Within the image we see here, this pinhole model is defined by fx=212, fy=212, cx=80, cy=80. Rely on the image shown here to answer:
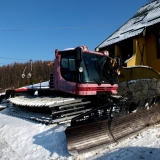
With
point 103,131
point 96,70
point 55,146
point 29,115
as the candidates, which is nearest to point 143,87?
point 96,70

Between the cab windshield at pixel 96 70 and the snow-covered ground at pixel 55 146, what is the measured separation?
6.86ft

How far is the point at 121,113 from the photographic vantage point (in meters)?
5.68

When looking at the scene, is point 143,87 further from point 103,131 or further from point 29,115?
point 103,131

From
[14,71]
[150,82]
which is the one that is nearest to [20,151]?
[150,82]

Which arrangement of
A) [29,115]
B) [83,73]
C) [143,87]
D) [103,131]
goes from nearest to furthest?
1. [103,131]
2. [83,73]
3. [29,115]
4. [143,87]

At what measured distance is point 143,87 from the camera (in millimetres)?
11516

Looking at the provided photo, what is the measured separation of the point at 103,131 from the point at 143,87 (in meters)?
6.90

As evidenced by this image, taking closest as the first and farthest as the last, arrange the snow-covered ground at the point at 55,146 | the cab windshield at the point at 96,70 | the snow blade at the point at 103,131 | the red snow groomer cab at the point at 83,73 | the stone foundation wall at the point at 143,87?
the snow-covered ground at the point at 55,146 → the snow blade at the point at 103,131 → the red snow groomer cab at the point at 83,73 → the cab windshield at the point at 96,70 → the stone foundation wall at the point at 143,87

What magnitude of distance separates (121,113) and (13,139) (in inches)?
131

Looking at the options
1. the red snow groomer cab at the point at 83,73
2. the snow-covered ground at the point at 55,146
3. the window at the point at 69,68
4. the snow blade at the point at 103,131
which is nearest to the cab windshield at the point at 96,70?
the red snow groomer cab at the point at 83,73

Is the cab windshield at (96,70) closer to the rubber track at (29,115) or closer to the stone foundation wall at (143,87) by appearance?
the rubber track at (29,115)

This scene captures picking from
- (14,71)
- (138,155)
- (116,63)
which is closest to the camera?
(138,155)

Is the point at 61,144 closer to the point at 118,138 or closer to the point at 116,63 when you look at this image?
the point at 118,138

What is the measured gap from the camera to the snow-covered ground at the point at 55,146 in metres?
4.79
